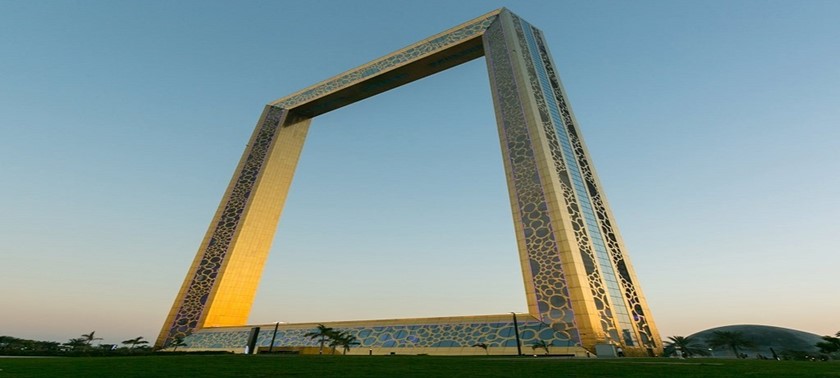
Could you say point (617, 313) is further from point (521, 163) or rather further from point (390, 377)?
point (390, 377)

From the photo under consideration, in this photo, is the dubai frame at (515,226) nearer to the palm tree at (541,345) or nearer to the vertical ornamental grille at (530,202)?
the vertical ornamental grille at (530,202)

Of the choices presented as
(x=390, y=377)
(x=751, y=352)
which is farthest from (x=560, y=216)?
(x=751, y=352)

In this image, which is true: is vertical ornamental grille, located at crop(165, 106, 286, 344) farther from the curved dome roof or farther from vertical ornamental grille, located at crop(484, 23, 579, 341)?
the curved dome roof

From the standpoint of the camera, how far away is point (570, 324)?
568 inches

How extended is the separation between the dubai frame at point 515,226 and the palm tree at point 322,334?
1.10ft

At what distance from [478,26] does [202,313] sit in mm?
23960

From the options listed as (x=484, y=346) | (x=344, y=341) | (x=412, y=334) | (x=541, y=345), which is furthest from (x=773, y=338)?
(x=344, y=341)

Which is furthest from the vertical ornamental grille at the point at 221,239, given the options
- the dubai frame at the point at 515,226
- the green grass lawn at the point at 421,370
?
the green grass lawn at the point at 421,370

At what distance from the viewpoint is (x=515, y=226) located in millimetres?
18047

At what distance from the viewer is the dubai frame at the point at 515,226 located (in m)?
15.2

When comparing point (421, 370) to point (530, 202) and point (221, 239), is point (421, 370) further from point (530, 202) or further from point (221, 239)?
point (221, 239)

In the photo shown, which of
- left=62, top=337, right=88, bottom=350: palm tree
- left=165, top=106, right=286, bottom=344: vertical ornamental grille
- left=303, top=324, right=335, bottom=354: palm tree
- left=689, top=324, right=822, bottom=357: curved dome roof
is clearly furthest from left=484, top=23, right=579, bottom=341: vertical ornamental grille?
left=689, top=324, right=822, bottom=357: curved dome roof

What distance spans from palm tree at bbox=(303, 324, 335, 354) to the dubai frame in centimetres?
33

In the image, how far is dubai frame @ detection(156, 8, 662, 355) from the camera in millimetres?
15250
